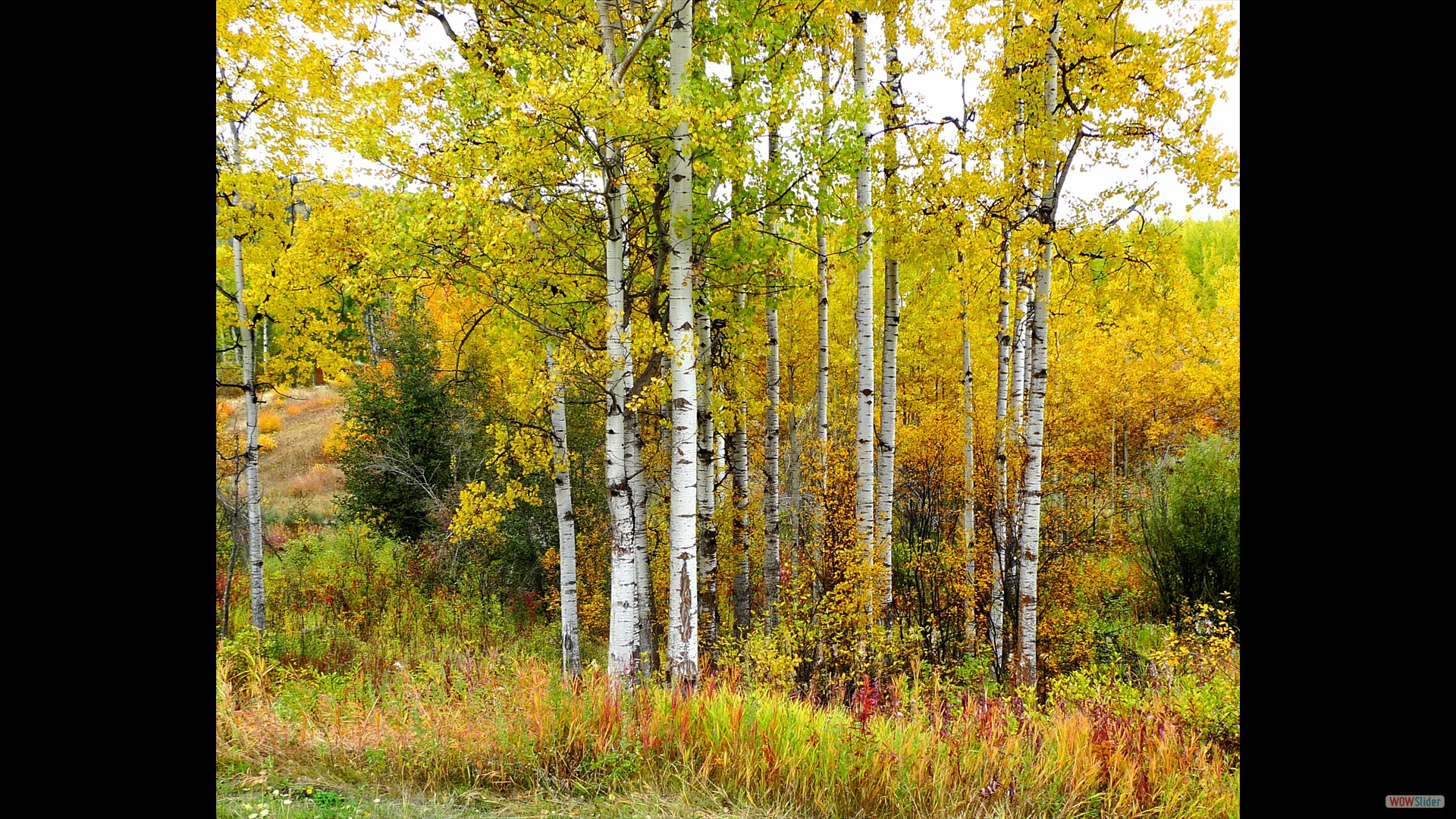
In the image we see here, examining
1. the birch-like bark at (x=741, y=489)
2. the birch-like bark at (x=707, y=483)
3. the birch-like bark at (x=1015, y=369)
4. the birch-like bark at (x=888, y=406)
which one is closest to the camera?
the birch-like bark at (x=888, y=406)

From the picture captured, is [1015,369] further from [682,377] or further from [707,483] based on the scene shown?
[682,377]

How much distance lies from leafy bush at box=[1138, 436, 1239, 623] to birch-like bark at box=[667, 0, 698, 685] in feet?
32.8

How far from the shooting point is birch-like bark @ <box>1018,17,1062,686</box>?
6105 millimetres

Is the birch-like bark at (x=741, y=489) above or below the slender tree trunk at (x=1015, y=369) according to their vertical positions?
below

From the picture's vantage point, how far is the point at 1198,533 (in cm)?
1082

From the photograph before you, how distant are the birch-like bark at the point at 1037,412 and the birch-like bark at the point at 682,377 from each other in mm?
3462

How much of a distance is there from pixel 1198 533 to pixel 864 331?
8568 mm

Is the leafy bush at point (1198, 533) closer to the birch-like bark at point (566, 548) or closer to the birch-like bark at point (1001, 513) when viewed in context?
the birch-like bark at point (1001, 513)

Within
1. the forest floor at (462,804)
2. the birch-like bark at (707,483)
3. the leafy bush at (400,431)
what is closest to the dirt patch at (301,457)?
the leafy bush at (400,431)

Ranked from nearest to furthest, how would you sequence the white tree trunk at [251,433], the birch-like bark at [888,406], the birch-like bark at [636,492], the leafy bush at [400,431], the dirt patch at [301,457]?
the birch-like bark at [636,492], the birch-like bark at [888,406], the white tree trunk at [251,433], the leafy bush at [400,431], the dirt patch at [301,457]

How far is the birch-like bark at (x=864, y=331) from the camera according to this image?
20.9 ft
